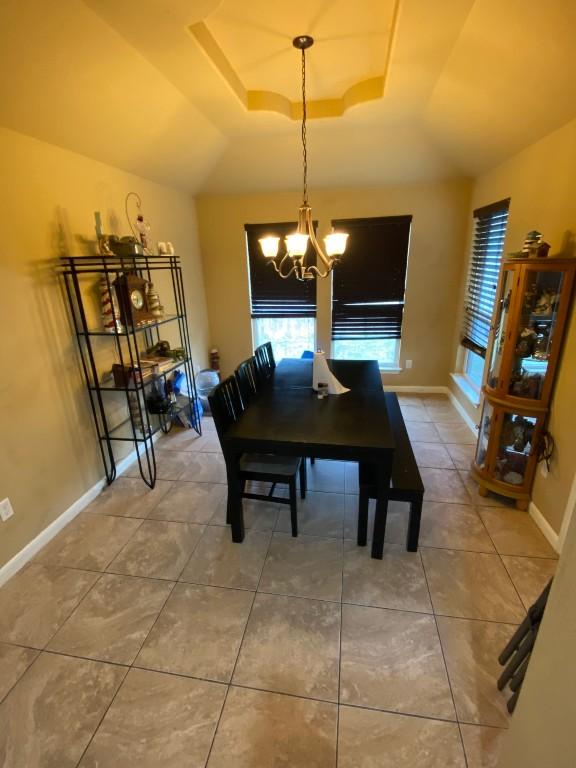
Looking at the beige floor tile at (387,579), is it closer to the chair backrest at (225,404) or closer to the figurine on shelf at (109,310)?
the chair backrest at (225,404)

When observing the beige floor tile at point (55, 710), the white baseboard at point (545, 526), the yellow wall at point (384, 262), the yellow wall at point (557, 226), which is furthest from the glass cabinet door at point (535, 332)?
the beige floor tile at point (55, 710)

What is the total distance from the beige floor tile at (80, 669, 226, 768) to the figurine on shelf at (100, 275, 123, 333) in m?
2.01

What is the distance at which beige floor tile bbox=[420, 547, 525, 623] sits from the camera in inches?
69.2

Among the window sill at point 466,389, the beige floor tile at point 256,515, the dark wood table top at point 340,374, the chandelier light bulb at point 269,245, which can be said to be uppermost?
the chandelier light bulb at point 269,245

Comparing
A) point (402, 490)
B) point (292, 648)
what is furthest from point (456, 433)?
point (292, 648)

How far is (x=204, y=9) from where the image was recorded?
66.2 inches

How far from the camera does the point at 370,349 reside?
453 cm

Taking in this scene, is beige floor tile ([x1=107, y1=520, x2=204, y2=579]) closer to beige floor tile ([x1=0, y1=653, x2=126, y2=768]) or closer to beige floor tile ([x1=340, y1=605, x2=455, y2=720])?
beige floor tile ([x1=0, y1=653, x2=126, y2=768])

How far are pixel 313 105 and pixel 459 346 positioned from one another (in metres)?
2.84

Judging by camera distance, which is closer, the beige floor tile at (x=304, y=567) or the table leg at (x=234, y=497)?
the beige floor tile at (x=304, y=567)

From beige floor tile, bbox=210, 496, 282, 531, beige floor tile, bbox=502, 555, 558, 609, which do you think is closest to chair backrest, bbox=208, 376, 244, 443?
beige floor tile, bbox=210, 496, 282, 531

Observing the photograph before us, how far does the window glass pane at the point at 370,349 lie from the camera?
177 inches

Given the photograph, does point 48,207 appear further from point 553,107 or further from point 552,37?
point 553,107

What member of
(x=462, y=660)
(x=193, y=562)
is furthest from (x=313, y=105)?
(x=462, y=660)
